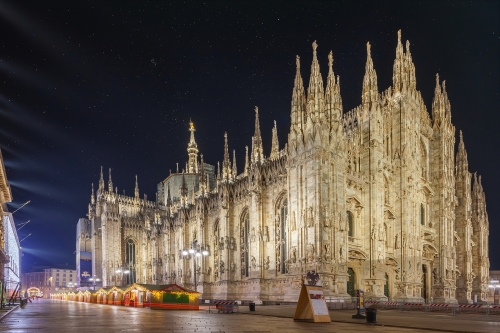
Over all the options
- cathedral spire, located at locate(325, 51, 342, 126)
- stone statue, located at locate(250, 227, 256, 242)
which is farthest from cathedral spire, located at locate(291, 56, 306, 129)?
stone statue, located at locate(250, 227, 256, 242)

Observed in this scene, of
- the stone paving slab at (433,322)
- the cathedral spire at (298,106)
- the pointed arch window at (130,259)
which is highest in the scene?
the cathedral spire at (298,106)

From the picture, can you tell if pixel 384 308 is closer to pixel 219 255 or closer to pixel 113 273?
pixel 219 255

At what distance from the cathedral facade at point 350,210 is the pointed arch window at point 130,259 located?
918 inches

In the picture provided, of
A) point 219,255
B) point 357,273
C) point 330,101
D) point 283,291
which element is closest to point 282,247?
point 283,291

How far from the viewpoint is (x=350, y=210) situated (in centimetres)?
4481

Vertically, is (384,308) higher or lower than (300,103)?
lower

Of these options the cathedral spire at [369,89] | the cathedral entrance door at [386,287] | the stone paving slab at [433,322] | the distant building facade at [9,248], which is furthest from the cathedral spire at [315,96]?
the distant building facade at [9,248]

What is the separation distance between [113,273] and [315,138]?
58.2m

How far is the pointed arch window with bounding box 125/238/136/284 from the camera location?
8556 centimetres

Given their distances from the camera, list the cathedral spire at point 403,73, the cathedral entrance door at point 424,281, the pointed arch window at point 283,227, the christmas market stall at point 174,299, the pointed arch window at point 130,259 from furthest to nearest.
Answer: the pointed arch window at point 130,259
the cathedral entrance door at point 424,281
the cathedral spire at point 403,73
the pointed arch window at point 283,227
the christmas market stall at point 174,299

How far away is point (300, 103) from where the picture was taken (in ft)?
143

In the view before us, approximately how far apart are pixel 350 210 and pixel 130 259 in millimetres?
54819

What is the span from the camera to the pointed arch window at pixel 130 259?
85.6 meters

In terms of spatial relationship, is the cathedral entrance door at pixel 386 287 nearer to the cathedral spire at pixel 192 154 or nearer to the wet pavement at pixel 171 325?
the wet pavement at pixel 171 325
